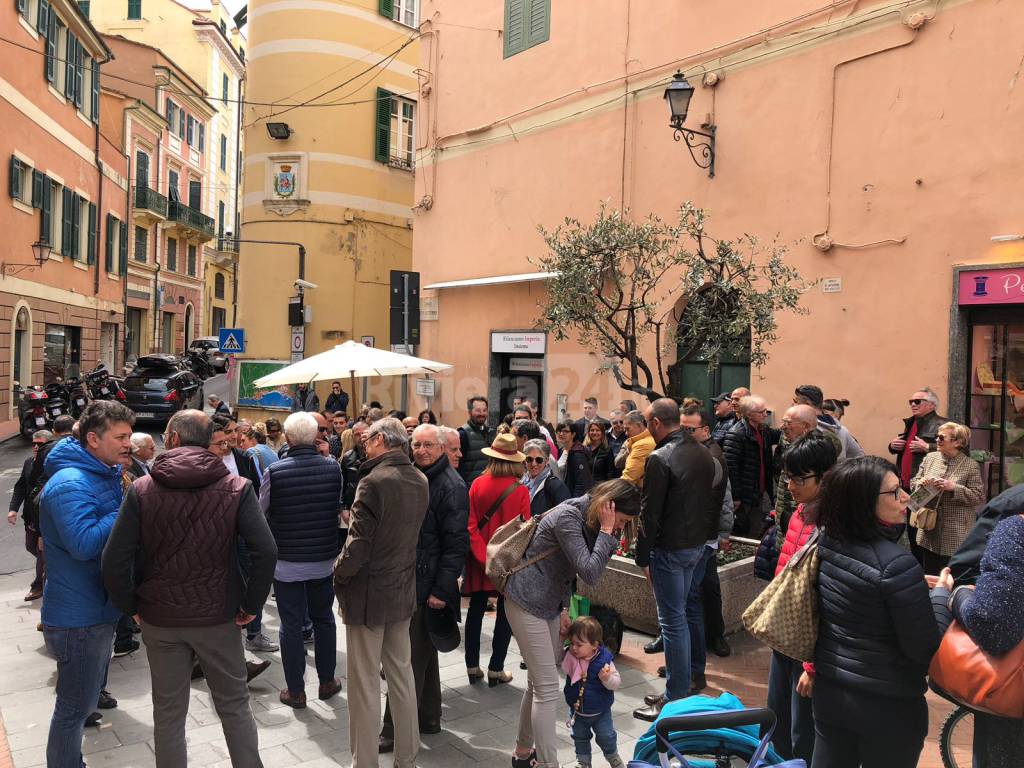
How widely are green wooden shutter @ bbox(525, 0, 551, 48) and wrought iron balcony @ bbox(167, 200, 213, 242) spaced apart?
27241mm

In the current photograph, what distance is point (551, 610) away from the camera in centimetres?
423

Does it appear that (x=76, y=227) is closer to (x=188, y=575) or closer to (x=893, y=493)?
(x=188, y=575)

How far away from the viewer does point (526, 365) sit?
14391mm

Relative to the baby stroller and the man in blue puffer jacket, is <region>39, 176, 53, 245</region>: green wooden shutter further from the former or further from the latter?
the baby stroller

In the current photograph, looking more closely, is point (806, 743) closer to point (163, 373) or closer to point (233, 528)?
point (233, 528)

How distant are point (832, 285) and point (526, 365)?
19.4ft

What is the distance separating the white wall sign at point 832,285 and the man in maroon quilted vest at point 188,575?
782 cm

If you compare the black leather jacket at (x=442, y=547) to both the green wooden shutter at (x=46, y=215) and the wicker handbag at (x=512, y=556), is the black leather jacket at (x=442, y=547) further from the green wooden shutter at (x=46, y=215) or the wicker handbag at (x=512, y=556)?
the green wooden shutter at (x=46, y=215)

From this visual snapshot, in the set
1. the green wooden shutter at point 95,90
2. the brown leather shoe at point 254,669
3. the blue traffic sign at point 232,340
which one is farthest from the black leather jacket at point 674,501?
the green wooden shutter at point 95,90

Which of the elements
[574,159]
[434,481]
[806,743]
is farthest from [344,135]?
Answer: [806,743]

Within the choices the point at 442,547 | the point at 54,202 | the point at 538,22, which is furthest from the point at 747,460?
the point at 54,202

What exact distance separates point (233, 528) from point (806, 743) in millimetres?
2678

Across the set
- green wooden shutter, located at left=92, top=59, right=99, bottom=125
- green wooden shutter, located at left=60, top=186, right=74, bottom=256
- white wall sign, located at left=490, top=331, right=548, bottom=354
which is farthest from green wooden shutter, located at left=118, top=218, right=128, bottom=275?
white wall sign, located at left=490, top=331, right=548, bottom=354

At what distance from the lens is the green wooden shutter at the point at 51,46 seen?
20.4 m
